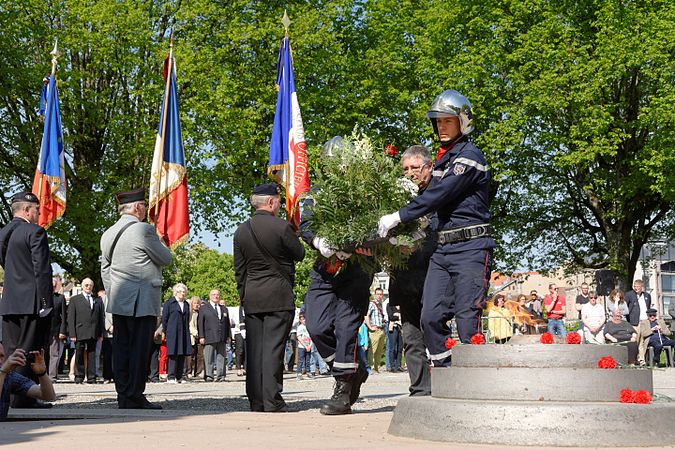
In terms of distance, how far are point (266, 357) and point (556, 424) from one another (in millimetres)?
3988

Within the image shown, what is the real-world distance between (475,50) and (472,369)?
26.8 metres

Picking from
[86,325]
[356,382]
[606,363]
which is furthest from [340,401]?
[86,325]

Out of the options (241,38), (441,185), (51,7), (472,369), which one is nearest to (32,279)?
(441,185)

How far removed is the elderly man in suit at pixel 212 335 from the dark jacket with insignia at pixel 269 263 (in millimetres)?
12107

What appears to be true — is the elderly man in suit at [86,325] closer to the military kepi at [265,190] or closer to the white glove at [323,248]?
the military kepi at [265,190]

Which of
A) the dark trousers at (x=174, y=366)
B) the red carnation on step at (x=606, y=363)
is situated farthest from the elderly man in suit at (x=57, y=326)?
the red carnation on step at (x=606, y=363)

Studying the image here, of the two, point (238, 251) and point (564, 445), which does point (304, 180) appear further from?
point (564, 445)

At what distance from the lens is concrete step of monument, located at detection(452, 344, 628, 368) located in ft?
20.4

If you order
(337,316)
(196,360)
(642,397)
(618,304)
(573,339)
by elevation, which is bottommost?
(196,360)

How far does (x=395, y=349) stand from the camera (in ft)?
82.7

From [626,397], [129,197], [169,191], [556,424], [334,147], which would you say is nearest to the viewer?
[556,424]

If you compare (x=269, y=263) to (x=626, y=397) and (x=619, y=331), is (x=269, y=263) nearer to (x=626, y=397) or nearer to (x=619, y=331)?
(x=626, y=397)

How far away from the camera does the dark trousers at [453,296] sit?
23.7 feet

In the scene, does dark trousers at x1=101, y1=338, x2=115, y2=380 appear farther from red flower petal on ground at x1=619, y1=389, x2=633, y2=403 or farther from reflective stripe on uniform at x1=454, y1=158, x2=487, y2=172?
red flower petal on ground at x1=619, y1=389, x2=633, y2=403
